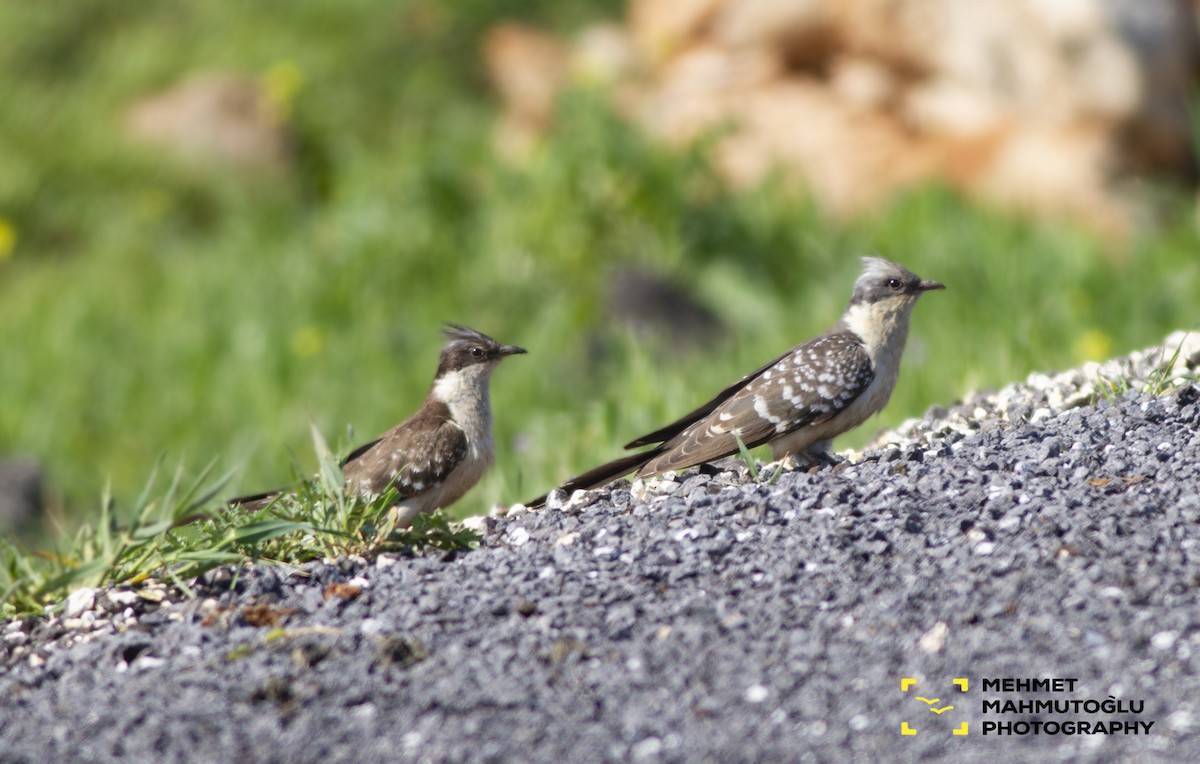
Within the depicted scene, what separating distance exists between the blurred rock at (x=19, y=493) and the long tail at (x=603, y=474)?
4.33m

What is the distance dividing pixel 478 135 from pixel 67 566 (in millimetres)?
9173

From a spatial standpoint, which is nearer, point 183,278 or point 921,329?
point 921,329

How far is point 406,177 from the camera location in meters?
11.5

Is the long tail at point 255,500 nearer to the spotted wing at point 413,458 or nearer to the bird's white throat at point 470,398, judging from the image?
the spotted wing at point 413,458

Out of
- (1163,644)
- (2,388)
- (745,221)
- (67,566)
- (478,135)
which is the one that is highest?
(478,135)

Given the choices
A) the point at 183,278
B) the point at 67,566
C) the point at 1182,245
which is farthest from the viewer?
the point at 183,278

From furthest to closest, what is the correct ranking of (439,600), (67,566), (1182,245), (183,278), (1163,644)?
(183,278) → (1182,245) → (67,566) → (439,600) → (1163,644)

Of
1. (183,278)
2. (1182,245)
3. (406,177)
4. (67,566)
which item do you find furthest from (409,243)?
(67,566)

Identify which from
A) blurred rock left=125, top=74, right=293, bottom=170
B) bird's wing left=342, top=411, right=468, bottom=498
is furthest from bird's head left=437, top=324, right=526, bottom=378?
blurred rock left=125, top=74, right=293, bottom=170

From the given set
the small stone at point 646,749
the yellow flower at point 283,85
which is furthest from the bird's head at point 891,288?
the yellow flower at point 283,85

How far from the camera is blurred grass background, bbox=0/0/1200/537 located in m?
9.01

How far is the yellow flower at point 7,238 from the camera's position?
37.2 ft

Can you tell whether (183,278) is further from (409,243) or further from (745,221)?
(745,221)

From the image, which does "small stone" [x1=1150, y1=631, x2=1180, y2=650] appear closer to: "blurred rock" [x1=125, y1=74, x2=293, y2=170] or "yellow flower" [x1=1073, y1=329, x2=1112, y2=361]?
"yellow flower" [x1=1073, y1=329, x2=1112, y2=361]
